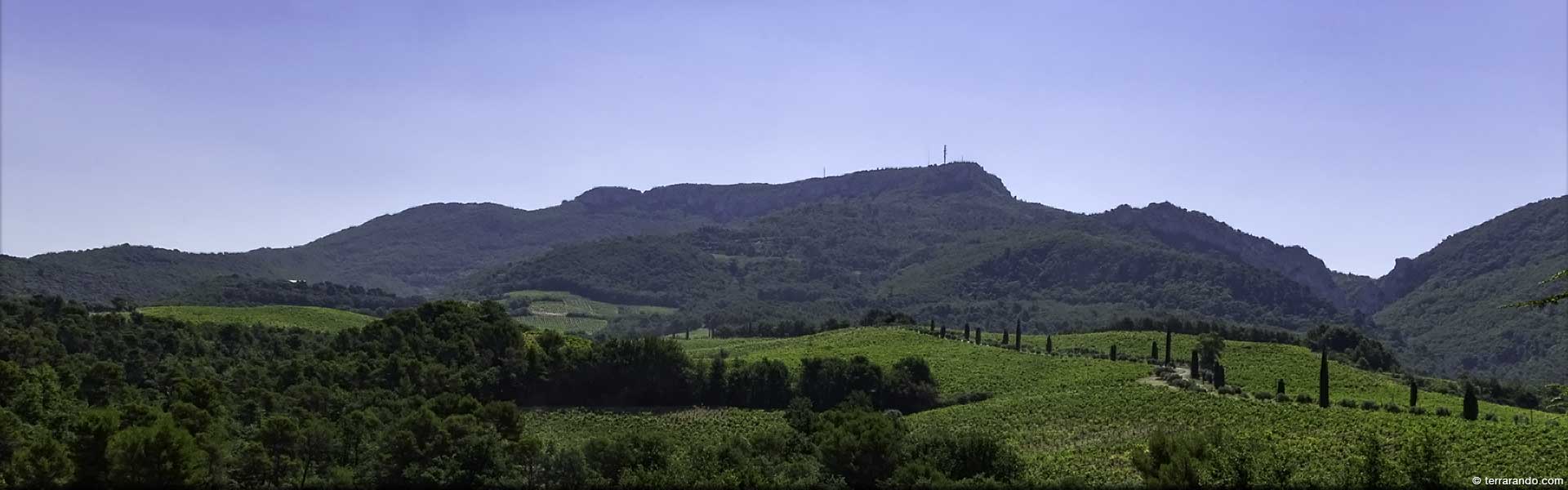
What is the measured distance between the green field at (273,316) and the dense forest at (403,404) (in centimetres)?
1787

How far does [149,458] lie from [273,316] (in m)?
99.7

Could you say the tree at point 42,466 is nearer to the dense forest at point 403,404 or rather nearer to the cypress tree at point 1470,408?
the dense forest at point 403,404

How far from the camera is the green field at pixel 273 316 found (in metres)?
126

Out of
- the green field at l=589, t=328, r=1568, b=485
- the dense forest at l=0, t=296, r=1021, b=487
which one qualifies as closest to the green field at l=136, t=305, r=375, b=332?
the dense forest at l=0, t=296, r=1021, b=487

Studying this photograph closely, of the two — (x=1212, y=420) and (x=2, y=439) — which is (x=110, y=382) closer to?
(x=2, y=439)

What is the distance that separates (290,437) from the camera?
55.3m

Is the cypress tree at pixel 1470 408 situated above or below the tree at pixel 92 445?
above

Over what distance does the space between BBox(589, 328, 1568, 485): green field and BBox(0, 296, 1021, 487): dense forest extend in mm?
5199

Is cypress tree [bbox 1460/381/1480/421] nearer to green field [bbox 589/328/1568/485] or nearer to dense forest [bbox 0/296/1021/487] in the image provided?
green field [bbox 589/328/1568/485]

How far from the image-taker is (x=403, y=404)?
7388cm

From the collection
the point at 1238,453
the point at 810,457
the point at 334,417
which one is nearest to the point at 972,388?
the point at 810,457

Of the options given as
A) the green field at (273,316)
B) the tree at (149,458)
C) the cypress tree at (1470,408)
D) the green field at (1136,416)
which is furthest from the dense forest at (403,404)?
the cypress tree at (1470,408)

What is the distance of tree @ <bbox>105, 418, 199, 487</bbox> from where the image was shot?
45.2 metres

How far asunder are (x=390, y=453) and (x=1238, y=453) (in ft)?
126
